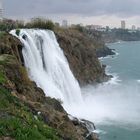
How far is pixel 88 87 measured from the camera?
61062 millimetres

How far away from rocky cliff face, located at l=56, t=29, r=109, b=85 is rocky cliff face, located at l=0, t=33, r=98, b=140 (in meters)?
21.0

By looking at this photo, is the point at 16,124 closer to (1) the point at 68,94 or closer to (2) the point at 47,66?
(1) the point at 68,94

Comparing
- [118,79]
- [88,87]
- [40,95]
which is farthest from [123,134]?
[118,79]

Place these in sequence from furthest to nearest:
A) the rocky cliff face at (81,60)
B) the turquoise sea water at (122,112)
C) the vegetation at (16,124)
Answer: the rocky cliff face at (81,60) → the turquoise sea water at (122,112) → the vegetation at (16,124)

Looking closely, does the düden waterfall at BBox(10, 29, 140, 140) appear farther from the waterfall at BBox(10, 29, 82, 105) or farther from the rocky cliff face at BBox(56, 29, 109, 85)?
the rocky cliff face at BBox(56, 29, 109, 85)

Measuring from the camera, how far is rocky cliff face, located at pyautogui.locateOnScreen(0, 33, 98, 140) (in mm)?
14094

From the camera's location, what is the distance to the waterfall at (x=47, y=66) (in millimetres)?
38500

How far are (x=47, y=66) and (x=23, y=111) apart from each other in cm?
2527

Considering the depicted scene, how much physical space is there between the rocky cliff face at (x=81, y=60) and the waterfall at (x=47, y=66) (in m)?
7.84

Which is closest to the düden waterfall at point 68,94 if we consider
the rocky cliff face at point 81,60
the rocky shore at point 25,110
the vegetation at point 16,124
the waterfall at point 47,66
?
the waterfall at point 47,66

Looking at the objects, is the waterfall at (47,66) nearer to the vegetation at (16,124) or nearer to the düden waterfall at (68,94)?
the düden waterfall at (68,94)

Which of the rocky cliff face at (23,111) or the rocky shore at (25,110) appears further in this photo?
the rocky shore at (25,110)

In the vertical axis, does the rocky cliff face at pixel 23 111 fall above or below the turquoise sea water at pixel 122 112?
above

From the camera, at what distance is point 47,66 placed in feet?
142
